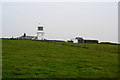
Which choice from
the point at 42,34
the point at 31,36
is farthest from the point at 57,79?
the point at 31,36

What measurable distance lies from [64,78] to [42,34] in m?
71.2

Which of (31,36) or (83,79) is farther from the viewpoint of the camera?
(31,36)

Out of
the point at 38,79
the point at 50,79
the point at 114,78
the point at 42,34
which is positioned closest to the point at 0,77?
the point at 38,79

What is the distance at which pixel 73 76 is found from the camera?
522 inches

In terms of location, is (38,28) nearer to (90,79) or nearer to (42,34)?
(42,34)

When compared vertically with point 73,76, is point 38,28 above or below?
above

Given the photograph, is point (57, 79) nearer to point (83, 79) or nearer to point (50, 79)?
point (50, 79)

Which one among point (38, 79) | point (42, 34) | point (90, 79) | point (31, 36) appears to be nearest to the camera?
point (38, 79)

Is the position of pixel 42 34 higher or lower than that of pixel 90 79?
higher

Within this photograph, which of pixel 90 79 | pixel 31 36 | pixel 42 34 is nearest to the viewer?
pixel 90 79

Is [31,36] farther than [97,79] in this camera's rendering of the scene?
Yes

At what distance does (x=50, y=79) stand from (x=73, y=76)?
2.05m

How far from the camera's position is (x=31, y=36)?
339 feet

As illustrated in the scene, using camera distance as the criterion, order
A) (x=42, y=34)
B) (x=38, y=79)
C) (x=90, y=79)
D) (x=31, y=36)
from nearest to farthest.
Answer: (x=38, y=79) → (x=90, y=79) → (x=42, y=34) → (x=31, y=36)
